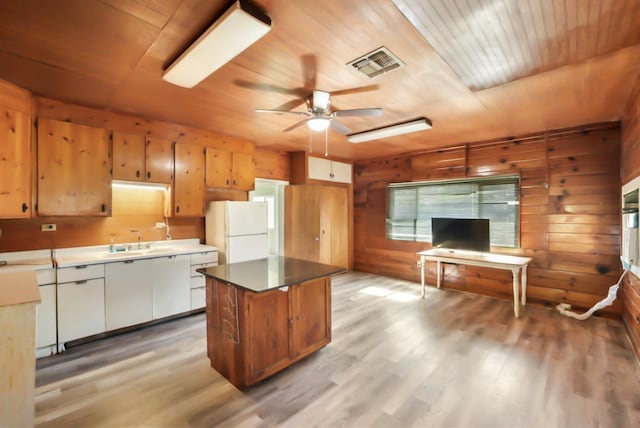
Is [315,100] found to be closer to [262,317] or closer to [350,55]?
[350,55]

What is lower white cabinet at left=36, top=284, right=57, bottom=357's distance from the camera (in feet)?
8.62

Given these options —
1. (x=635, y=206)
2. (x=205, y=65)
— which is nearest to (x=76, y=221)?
(x=205, y=65)

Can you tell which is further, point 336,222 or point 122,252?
point 336,222

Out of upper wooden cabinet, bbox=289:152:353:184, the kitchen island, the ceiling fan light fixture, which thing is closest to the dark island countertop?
the kitchen island

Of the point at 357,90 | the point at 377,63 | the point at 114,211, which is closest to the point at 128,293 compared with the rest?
the point at 114,211

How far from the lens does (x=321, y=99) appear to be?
2680 mm

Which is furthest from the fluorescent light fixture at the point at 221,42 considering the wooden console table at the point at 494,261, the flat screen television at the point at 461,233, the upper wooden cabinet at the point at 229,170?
the flat screen television at the point at 461,233

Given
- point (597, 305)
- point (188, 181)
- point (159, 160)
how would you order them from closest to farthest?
point (597, 305), point (159, 160), point (188, 181)

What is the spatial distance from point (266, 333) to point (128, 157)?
2.73m

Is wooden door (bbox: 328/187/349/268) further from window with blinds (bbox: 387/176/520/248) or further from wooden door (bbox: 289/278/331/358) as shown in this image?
wooden door (bbox: 289/278/331/358)

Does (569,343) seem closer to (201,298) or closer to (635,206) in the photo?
(635,206)

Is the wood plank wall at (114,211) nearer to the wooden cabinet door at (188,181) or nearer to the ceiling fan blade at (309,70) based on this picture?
the wooden cabinet door at (188,181)

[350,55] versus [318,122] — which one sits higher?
[350,55]

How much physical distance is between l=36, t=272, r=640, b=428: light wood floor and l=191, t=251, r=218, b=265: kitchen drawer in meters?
0.77
